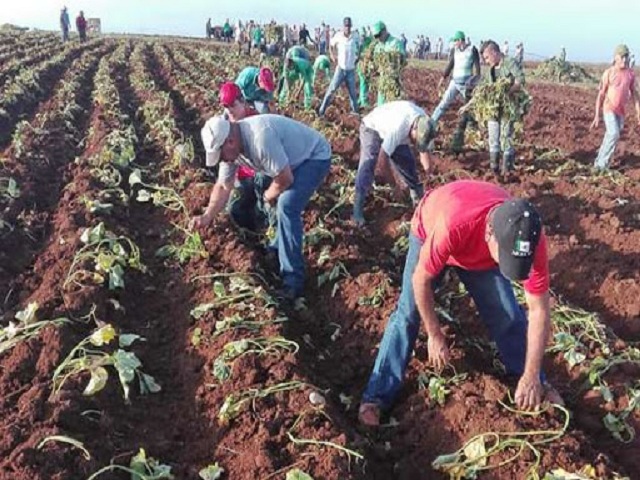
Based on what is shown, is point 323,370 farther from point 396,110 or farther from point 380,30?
point 380,30

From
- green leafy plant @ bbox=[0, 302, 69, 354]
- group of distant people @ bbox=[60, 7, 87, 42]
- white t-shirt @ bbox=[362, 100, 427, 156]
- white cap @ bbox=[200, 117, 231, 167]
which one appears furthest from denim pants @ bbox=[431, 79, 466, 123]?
group of distant people @ bbox=[60, 7, 87, 42]

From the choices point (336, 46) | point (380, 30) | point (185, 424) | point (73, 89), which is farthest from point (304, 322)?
point (73, 89)

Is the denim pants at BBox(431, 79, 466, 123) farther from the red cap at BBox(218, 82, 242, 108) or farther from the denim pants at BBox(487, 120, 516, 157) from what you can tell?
the red cap at BBox(218, 82, 242, 108)

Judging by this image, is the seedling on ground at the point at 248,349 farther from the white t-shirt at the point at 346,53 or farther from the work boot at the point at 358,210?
the white t-shirt at the point at 346,53

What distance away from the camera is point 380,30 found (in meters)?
12.2

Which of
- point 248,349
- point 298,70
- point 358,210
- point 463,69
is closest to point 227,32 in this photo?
point 298,70

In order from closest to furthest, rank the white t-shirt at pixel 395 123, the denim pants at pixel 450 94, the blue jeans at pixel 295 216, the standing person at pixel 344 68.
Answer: the blue jeans at pixel 295 216
the white t-shirt at pixel 395 123
the denim pants at pixel 450 94
the standing person at pixel 344 68

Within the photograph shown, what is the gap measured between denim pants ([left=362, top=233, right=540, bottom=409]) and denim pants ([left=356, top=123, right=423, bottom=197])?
9.11 ft

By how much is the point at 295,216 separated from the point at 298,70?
919 cm

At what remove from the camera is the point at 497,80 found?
31.2ft

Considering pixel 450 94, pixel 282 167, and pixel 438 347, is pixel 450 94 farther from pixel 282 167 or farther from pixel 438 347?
pixel 438 347

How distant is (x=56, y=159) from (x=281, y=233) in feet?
18.2

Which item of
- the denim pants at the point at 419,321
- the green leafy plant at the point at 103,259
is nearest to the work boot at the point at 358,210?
the green leafy plant at the point at 103,259

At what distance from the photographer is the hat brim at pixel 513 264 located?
3.26 meters
